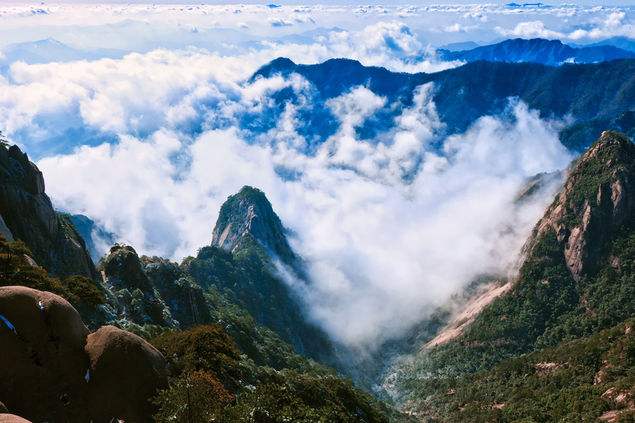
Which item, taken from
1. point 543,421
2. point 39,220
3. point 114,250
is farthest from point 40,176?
point 543,421

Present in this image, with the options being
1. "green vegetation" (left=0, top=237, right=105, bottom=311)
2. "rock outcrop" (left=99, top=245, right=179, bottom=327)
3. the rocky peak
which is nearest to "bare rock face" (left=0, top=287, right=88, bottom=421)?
"green vegetation" (left=0, top=237, right=105, bottom=311)

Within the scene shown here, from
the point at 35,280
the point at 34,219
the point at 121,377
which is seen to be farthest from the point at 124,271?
the point at 121,377

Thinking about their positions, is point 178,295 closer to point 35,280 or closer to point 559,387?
point 35,280

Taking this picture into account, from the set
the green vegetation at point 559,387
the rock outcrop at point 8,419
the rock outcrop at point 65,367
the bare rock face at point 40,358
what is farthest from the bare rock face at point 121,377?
the green vegetation at point 559,387

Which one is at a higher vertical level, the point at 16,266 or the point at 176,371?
the point at 16,266

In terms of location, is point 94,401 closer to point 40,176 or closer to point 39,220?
point 39,220
